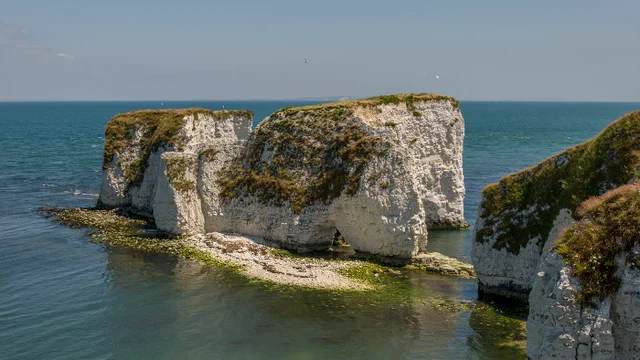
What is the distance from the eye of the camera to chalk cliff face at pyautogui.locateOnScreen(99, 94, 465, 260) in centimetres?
3719

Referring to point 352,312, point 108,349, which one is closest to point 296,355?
point 352,312

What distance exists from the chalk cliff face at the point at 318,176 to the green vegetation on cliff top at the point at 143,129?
0.82 ft

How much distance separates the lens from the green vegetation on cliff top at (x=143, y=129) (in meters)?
49.8

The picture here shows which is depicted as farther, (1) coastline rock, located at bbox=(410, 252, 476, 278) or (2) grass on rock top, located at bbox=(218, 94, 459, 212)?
(2) grass on rock top, located at bbox=(218, 94, 459, 212)

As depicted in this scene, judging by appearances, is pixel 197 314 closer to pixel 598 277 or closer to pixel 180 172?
pixel 180 172

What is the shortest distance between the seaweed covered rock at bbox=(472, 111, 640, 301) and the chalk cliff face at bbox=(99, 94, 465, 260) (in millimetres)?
6298

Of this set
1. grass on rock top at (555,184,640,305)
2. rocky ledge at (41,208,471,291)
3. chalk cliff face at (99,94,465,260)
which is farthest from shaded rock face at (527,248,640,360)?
chalk cliff face at (99,94,465,260)

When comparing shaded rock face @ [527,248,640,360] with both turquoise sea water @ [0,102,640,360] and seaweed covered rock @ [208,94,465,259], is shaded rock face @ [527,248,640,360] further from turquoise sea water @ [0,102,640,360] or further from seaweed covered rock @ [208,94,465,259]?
seaweed covered rock @ [208,94,465,259]

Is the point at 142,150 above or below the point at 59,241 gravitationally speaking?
above

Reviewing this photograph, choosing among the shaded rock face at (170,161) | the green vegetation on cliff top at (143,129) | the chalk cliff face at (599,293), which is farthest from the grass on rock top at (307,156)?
the chalk cliff face at (599,293)

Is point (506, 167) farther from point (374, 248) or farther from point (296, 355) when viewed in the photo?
point (296, 355)

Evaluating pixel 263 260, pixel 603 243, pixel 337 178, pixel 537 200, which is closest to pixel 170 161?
pixel 263 260

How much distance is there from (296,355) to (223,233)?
18.7 m

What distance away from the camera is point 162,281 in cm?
3428
